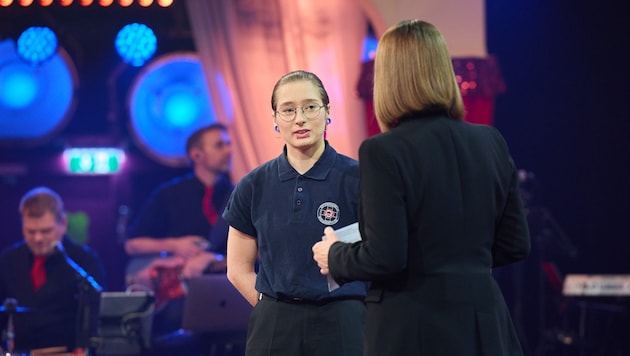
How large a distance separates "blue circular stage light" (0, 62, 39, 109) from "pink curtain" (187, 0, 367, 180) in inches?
58.8

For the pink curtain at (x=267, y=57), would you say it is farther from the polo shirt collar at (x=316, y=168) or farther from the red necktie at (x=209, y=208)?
the polo shirt collar at (x=316, y=168)

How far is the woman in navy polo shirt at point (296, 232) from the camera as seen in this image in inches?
95.3

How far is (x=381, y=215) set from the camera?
185cm

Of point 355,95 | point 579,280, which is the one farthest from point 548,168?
point 355,95

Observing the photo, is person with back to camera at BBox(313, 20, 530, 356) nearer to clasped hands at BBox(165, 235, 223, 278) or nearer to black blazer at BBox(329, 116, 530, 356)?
black blazer at BBox(329, 116, 530, 356)

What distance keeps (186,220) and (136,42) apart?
4.71ft

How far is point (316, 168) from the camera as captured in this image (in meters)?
2.56

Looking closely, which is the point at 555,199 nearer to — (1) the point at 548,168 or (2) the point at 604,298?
(1) the point at 548,168

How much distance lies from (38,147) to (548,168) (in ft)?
13.6

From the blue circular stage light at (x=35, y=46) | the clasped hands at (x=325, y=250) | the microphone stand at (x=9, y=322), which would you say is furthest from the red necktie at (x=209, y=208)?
the clasped hands at (x=325, y=250)

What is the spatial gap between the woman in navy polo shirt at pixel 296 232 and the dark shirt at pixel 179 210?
3.63 metres

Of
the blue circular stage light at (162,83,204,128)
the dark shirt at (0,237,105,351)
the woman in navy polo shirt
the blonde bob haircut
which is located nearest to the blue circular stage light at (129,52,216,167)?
the blue circular stage light at (162,83,204,128)

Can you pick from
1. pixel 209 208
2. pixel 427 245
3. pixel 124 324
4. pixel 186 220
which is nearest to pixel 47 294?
pixel 124 324

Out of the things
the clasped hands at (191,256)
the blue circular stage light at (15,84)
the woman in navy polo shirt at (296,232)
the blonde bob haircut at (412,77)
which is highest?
the blue circular stage light at (15,84)
